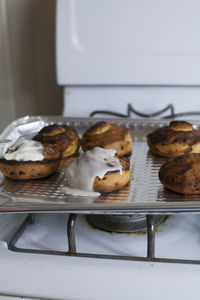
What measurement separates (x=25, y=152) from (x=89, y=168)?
0.16 m

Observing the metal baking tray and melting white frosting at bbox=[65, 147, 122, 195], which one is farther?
melting white frosting at bbox=[65, 147, 122, 195]

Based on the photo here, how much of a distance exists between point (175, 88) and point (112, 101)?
21cm

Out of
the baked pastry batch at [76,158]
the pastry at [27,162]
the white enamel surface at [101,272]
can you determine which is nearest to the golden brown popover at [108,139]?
the baked pastry batch at [76,158]

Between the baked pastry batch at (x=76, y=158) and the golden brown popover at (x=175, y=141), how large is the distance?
0.07m

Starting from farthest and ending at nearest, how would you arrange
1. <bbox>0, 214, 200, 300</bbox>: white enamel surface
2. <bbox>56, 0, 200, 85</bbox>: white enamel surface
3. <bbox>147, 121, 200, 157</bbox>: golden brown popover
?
1. <bbox>56, 0, 200, 85</bbox>: white enamel surface
2. <bbox>147, 121, 200, 157</bbox>: golden brown popover
3. <bbox>0, 214, 200, 300</bbox>: white enamel surface

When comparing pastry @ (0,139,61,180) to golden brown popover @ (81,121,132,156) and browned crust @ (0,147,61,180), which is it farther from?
golden brown popover @ (81,121,132,156)

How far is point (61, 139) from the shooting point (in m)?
0.93

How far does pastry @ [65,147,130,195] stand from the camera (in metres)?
0.72

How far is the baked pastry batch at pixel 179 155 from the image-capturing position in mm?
696

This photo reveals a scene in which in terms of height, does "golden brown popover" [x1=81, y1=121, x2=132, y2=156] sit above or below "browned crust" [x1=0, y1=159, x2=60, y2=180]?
above

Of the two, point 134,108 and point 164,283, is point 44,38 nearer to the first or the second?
point 134,108

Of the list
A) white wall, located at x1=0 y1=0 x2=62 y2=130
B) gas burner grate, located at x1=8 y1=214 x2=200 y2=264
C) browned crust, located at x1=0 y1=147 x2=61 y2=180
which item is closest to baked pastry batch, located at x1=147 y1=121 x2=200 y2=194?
gas burner grate, located at x1=8 y1=214 x2=200 y2=264

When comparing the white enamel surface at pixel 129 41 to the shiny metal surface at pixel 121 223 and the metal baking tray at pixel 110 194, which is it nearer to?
the metal baking tray at pixel 110 194

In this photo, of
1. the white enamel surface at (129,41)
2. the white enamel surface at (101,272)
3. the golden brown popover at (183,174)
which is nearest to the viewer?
the white enamel surface at (101,272)
